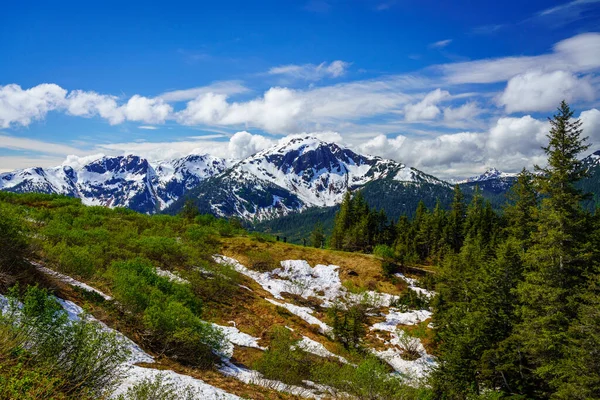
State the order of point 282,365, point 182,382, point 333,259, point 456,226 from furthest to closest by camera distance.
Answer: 1. point 456,226
2. point 333,259
3. point 282,365
4. point 182,382

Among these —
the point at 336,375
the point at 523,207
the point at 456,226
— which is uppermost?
the point at 523,207

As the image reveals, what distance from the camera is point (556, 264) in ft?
71.9

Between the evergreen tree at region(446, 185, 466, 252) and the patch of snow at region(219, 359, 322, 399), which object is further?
→ the evergreen tree at region(446, 185, 466, 252)

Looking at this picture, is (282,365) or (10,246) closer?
(10,246)

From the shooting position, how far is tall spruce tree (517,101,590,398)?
20797mm

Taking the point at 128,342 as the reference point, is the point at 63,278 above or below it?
above

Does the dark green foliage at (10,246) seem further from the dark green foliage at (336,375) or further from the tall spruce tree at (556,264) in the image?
the tall spruce tree at (556,264)

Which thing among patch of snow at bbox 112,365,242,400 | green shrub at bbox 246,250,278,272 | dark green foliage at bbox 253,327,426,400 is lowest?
green shrub at bbox 246,250,278,272

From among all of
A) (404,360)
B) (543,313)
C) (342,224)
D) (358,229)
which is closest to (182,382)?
(543,313)

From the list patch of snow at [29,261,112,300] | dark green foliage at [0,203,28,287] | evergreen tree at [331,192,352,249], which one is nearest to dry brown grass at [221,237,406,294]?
evergreen tree at [331,192,352,249]

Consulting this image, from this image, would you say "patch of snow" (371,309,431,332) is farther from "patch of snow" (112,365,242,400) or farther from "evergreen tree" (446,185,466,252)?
"evergreen tree" (446,185,466,252)

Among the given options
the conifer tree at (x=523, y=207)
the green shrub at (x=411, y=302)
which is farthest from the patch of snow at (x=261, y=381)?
the conifer tree at (x=523, y=207)

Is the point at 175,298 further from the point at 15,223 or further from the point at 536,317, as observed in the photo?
the point at 536,317

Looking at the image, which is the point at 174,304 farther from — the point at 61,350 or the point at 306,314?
the point at 306,314
